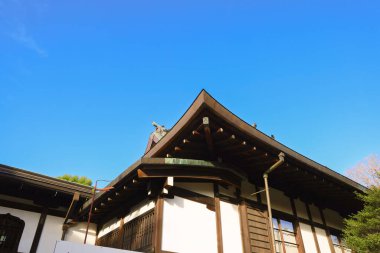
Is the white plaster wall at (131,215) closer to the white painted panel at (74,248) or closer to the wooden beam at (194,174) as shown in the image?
the wooden beam at (194,174)

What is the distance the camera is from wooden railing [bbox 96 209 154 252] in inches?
287

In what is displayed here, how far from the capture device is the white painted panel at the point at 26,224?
9146 mm

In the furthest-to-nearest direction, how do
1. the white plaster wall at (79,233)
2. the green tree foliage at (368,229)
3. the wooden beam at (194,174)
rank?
the white plaster wall at (79,233) → the green tree foliage at (368,229) → the wooden beam at (194,174)

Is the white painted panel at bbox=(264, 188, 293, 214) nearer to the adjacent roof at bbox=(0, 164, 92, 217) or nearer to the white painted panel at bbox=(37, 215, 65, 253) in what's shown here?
the adjacent roof at bbox=(0, 164, 92, 217)

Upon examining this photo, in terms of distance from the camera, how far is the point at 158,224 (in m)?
6.92

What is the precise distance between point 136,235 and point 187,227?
1.48 m

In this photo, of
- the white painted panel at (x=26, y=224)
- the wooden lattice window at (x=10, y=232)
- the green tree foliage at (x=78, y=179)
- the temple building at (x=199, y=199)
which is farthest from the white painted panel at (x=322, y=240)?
the green tree foliage at (x=78, y=179)

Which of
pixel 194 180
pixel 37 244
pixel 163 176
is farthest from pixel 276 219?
pixel 37 244

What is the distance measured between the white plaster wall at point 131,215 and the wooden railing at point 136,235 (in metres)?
0.14

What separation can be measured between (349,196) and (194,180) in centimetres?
642

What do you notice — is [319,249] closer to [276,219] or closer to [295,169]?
[276,219]

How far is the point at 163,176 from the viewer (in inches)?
289

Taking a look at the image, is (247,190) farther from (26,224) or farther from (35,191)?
(26,224)

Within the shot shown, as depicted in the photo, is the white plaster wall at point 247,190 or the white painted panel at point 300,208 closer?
the white plaster wall at point 247,190
